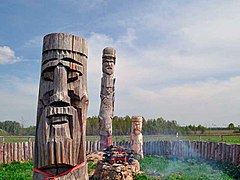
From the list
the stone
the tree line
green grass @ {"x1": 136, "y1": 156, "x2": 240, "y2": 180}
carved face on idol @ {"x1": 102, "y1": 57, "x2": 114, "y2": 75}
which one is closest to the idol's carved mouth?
the stone

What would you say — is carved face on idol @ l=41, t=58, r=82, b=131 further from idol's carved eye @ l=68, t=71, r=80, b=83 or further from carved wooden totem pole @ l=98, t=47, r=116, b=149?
carved wooden totem pole @ l=98, t=47, r=116, b=149

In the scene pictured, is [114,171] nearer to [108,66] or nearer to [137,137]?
[108,66]

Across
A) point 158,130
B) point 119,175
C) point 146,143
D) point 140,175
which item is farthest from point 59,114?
point 158,130

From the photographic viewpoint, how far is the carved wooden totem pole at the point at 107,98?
1656cm

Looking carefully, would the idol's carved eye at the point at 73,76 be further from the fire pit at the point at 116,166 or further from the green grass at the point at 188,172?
the green grass at the point at 188,172

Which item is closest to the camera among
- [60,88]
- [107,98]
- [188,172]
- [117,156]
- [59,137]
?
[59,137]

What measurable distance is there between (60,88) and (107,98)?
12120 mm

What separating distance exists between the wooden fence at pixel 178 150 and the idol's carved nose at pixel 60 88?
1329cm

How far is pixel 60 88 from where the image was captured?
4.55 m

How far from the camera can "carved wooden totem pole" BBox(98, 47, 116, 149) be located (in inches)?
652

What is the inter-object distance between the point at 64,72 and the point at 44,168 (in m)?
1.42

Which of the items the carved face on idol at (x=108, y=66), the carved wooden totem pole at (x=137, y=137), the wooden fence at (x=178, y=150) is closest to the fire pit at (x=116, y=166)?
the carved face on idol at (x=108, y=66)

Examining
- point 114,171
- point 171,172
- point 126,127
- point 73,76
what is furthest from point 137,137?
point 126,127

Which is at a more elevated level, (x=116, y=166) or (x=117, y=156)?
(x=117, y=156)
